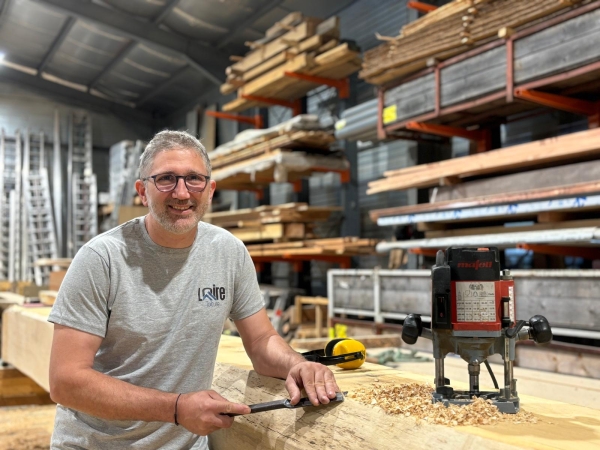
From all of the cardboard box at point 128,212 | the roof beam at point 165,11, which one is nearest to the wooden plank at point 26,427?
the cardboard box at point 128,212

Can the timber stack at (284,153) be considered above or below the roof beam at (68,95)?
below

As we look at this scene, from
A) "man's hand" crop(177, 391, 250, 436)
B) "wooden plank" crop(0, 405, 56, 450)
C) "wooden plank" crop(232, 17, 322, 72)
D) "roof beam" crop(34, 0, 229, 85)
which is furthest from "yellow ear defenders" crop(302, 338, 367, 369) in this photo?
"roof beam" crop(34, 0, 229, 85)

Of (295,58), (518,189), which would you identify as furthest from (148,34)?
(518,189)

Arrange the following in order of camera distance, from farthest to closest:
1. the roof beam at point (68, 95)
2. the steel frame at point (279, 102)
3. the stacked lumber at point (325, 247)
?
the roof beam at point (68, 95)
the steel frame at point (279, 102)
the stacked lumber at point (325, 247)

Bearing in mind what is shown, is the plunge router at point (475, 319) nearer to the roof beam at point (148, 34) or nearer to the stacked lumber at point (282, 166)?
the stacked lumber at point (282, 166)

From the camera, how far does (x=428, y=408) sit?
5.08ft

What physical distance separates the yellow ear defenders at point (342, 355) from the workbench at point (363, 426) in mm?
37

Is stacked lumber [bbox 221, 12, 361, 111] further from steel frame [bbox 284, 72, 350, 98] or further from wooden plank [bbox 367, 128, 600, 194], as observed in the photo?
wooden plank [bbox 367, 128, 600, 194]

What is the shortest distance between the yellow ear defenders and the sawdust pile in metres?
0.39

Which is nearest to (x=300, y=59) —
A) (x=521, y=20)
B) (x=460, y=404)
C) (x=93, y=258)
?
(x=521, y=20)

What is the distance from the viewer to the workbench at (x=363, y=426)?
132cm

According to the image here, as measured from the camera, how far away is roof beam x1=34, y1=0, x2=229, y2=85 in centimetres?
1079

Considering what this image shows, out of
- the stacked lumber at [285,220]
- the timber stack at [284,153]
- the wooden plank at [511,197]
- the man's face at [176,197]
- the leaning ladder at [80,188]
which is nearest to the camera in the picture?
the man's face at [176,197]

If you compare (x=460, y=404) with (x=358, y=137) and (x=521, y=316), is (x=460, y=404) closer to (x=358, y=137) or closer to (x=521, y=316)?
(x=521, y=316)
